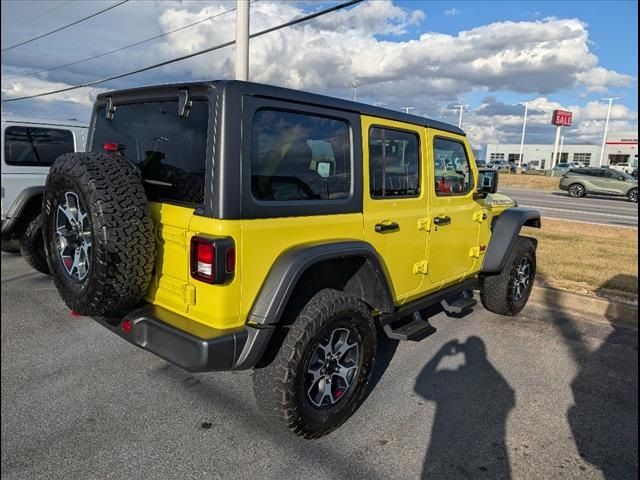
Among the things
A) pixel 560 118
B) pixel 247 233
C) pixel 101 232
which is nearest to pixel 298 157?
pixel 247 233

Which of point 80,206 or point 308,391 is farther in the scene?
point 308,391

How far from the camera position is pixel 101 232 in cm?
221

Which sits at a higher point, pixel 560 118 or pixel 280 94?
pixel 560 118

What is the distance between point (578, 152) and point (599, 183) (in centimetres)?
7321

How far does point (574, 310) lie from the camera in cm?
528

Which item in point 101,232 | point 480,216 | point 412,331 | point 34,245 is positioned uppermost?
point 101,232

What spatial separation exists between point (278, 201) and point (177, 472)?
154cm

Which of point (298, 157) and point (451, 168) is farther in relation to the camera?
point (451, 168)

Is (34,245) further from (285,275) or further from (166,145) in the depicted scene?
(285,275)

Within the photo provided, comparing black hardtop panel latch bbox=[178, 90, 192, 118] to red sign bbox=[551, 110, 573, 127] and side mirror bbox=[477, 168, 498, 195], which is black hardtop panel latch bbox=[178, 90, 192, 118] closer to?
side mirror bbox=[477, 168, 498, 195]

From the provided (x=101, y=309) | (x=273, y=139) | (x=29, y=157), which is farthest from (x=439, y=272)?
(x=29, y=157)

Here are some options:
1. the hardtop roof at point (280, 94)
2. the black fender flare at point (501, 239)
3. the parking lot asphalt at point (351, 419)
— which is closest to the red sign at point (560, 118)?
the black fender flare at point (501, 239)

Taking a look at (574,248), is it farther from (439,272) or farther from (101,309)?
(101,309)

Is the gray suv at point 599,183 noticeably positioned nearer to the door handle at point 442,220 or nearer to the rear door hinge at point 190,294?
the door handle at point 442,220
